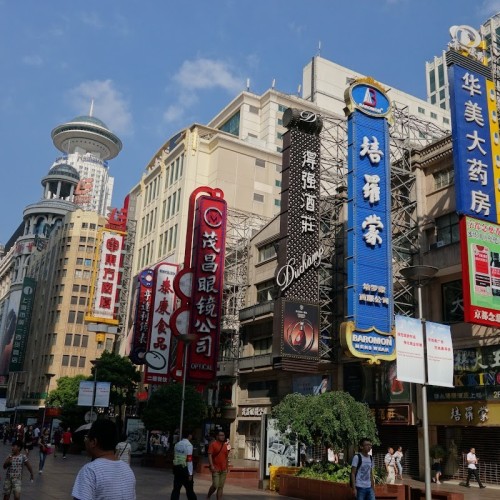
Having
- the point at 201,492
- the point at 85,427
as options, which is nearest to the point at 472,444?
the point at 201,492

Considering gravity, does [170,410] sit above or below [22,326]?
below

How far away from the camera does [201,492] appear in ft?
62.9

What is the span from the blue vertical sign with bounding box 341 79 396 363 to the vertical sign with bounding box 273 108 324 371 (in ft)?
12.2

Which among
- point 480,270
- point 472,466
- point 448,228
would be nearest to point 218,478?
point 472,466

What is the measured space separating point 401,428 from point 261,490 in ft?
37.2

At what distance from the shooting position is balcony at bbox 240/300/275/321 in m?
39.2

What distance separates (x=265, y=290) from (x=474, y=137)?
69.8ft

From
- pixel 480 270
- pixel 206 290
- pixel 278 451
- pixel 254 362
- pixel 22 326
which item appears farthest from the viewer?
pixel 22 326

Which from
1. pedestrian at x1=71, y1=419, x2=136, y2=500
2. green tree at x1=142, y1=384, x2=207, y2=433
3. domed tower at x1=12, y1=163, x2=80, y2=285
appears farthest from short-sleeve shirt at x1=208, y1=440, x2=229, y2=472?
domed tower at x1=12, y1=163, x2=80, y2=285

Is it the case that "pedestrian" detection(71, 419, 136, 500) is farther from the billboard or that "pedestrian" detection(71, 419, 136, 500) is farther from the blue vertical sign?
the blue vertical sign

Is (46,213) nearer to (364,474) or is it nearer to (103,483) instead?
(364,474)

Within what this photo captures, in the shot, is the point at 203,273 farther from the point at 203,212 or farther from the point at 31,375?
the point at 31,375

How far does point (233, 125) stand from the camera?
8044 centimetres

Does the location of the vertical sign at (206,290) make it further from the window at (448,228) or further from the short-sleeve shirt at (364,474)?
the short-sleeve shirt at (364,474)
